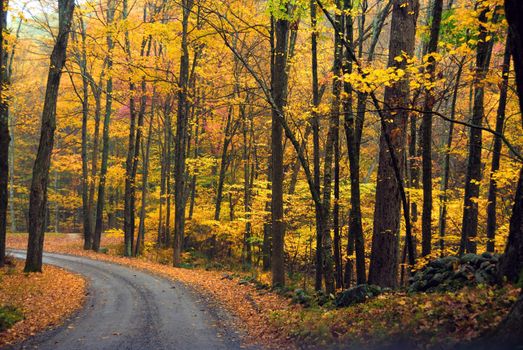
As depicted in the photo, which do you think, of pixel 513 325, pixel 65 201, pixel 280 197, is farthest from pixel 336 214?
pixel 65 201

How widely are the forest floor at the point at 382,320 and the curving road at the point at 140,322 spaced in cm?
72

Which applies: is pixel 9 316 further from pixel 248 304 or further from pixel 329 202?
pixel 329 202

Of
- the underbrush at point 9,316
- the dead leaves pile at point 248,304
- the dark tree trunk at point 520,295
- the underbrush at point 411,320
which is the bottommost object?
the dead leaves pile at point 248,304

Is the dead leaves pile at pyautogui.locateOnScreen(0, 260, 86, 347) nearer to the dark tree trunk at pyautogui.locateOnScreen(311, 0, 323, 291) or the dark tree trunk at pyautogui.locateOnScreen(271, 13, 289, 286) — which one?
the dark tree trunk at pyautogui.locateOnScreen(271, 13, 289, 286)

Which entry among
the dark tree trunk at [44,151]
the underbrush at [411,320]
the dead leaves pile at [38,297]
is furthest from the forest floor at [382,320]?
the dark tree trunk at [44,151]

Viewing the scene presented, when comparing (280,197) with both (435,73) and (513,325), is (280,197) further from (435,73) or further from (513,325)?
(513,325)

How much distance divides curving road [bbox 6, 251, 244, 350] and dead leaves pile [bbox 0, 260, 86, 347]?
36cm

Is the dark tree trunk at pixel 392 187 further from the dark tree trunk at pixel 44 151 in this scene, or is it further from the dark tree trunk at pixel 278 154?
the dark tree trunk at pixel 44 151

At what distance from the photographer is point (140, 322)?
30.3 feet

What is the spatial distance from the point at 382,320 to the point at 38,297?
942 cm

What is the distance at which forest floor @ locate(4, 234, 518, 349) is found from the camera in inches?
215

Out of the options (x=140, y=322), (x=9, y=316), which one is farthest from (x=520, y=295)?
(x=9, y=316)

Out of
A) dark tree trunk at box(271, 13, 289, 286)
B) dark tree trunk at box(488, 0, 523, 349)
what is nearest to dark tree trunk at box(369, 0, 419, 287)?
dark tree trunk at box(271, 13, 289, 286)

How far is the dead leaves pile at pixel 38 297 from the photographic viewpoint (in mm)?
8655
